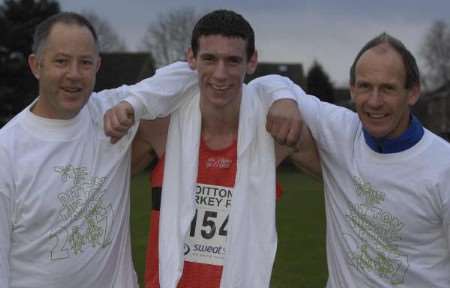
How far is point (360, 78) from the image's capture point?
3479mm

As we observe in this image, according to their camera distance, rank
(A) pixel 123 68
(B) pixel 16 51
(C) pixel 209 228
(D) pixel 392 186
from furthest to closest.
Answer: (A) pixel 123 68
(B) pixel 16 51
(C) pixel 209 228
(D) pixel 392 186

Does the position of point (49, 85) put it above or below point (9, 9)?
below

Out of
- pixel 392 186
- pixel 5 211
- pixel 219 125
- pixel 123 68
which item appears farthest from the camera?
pixel 123 68

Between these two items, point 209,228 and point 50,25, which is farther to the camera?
point 209,228

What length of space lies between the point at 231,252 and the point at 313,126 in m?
0.83

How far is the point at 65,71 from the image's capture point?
350cm

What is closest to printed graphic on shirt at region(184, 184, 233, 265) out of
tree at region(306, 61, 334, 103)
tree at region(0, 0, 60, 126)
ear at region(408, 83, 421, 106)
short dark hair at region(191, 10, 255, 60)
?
short dark hair at region(191, 10, 255, 60)

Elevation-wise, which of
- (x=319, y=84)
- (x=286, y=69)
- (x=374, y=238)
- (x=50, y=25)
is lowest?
(x=374, y=238)

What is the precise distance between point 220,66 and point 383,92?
0.83 meters

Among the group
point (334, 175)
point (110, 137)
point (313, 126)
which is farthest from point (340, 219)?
→ point (110, 137)

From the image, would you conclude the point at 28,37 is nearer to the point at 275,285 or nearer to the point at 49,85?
the point at 275,285

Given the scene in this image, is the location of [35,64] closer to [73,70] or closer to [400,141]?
[73,70]

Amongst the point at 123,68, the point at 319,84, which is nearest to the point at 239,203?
the point at 123,68

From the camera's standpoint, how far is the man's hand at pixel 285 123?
11.9ft
